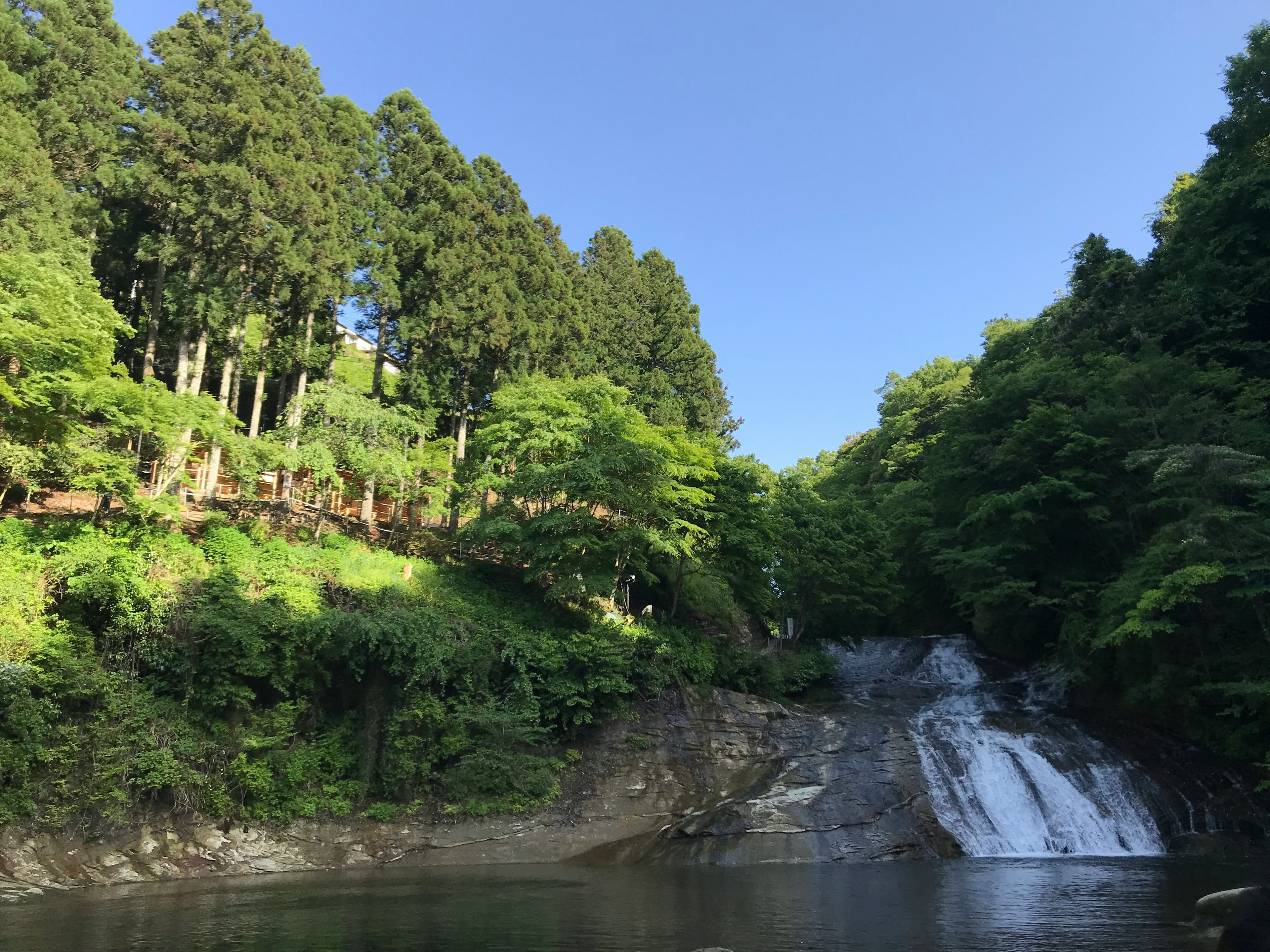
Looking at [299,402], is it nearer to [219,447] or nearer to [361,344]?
[219,447]

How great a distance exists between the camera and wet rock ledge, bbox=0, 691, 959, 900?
657 inches

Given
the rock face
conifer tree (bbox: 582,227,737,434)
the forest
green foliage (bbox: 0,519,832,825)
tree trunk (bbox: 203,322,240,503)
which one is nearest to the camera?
green foliage (bbox: 0,519,832,825)

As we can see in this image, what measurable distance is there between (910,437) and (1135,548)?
32.4m

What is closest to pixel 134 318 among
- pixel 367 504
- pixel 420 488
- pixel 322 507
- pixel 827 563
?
pixel 367 504

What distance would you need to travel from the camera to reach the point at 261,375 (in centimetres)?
2912

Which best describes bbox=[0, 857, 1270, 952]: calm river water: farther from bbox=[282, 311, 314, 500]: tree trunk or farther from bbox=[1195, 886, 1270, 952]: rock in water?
bbox=[282, 311, 314, 500]: tree trunk

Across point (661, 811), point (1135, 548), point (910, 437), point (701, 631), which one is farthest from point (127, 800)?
point (910, 437)

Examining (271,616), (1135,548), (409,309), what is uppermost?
(409,309)

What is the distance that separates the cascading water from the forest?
2.78 m

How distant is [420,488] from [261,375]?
8.54 meters

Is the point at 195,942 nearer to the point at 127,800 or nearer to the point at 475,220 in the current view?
the point at 127,800

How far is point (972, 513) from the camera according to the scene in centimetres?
3022

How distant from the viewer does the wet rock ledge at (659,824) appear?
54.7 feet

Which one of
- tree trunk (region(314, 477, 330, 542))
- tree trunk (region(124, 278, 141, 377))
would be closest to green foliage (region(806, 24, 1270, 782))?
tree trunk (region(314, 477, 330, 542))
